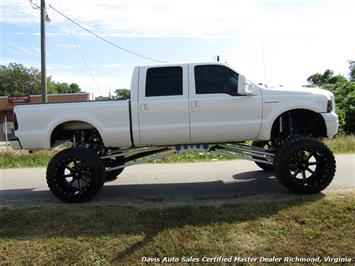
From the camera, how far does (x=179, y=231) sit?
480cm

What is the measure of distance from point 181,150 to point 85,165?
5.46ft

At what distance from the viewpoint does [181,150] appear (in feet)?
22.1

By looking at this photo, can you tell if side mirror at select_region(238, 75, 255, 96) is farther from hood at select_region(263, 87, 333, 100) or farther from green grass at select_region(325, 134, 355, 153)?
green grass at select_region(325, 134, 355, 153)

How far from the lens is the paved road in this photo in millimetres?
6797

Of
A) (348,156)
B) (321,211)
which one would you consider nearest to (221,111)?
(321,211)

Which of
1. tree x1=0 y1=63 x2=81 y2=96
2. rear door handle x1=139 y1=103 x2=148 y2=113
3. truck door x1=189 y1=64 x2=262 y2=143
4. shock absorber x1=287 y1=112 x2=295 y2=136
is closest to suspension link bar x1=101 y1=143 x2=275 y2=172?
truck door x1=189 y1=64 x2=262 y2=143

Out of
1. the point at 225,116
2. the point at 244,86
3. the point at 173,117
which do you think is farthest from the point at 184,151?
the point at 244,86

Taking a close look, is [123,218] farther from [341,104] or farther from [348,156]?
[341,104]

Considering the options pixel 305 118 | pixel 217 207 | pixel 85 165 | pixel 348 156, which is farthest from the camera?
pixel 348 156

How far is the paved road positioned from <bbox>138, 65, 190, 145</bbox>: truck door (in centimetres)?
108

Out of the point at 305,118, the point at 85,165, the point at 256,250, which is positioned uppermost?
the point at 305,118

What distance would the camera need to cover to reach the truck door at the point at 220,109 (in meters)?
6.37

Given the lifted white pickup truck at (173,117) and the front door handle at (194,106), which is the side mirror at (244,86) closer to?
the lifted white pickup truck at (173,117)

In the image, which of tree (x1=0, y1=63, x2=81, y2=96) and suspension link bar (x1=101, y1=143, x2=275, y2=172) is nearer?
suspension link bar (x1=101, y1=143, x2=275, y2=172)
